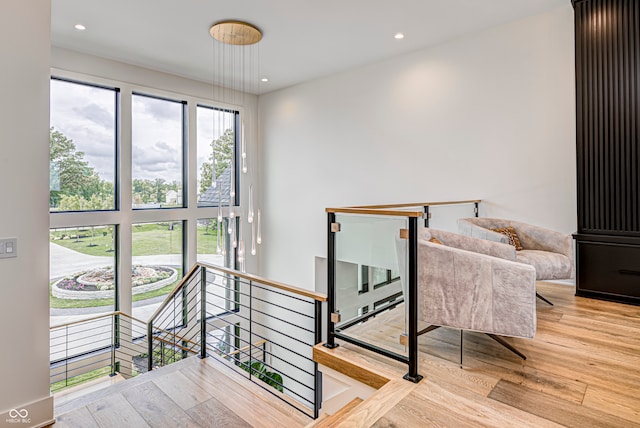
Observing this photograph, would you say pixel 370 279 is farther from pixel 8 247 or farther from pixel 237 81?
pixel 237 81

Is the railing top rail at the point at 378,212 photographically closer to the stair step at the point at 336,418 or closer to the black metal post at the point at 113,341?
the stair step at the point at 336,418

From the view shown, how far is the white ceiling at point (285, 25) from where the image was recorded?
12.3ft

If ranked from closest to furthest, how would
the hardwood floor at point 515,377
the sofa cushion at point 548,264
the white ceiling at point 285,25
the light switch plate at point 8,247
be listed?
1. the hardwood floor at point 515,377
2. the light switch plate at point 8,247
3. the sofa cushion at point 548,264
4. the white ceiling at point 285,25

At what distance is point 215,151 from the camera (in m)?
6.48

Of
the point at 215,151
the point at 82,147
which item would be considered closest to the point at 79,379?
the point at 82,147

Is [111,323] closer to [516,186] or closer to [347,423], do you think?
[347,423]

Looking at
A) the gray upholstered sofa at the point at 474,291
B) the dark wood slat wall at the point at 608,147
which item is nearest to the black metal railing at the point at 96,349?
the gray upholstered sofa at the point at 474,291

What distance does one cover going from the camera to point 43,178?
Result: 241 centimetres

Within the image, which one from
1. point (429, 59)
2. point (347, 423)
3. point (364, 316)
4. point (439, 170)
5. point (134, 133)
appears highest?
point (429, 59)

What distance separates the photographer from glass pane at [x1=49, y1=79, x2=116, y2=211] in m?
4.80

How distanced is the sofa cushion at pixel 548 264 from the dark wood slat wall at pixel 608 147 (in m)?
0.48

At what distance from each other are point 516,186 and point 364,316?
2.66m

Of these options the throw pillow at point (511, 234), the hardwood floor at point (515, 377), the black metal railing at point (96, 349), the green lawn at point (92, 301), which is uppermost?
the throw pillow at point (511, 234)

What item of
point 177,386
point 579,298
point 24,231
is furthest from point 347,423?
point 579,298
